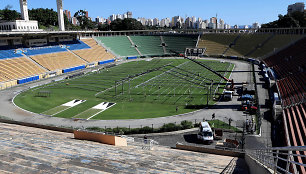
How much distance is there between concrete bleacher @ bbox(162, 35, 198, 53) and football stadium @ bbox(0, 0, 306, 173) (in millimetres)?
7029

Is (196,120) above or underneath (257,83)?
underneath

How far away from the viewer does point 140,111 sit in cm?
2886

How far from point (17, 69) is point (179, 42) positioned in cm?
5362

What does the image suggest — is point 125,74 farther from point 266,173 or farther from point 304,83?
point 266,173

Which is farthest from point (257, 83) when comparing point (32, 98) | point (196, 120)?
point (32, 98)

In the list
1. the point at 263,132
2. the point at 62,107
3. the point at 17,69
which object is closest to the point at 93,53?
the point at 17,69

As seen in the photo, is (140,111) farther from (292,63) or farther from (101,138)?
(292,63)

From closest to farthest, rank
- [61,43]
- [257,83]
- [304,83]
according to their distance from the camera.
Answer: [304,83] → [257,83] → [61,43]

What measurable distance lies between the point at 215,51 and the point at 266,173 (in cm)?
7374

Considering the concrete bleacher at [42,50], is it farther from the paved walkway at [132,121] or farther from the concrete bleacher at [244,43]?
the concrete bleacher at [244,43]

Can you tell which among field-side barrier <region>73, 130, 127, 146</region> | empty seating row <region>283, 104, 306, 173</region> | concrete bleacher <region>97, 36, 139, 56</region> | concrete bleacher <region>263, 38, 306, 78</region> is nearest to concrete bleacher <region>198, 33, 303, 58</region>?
concrete bleacher <region>263, 38, 306, 78</region>

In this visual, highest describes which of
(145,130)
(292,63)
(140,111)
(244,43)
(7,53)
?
(244,43)

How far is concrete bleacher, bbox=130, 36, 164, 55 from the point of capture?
82.3 metres

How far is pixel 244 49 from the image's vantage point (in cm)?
7431
